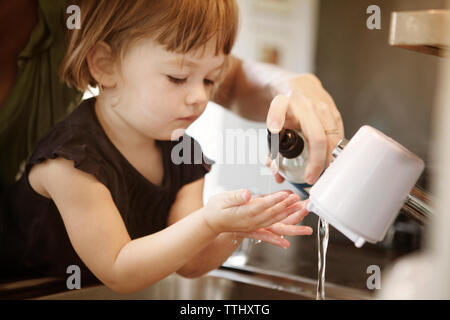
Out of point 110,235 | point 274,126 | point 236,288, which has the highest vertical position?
point 274,126

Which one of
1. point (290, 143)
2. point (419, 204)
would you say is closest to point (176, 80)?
point (290, 143)

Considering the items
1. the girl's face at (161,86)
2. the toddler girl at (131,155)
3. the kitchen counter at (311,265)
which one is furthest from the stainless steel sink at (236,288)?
the girl's face at (161,86)

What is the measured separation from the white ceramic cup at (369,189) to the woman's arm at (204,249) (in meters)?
0.17

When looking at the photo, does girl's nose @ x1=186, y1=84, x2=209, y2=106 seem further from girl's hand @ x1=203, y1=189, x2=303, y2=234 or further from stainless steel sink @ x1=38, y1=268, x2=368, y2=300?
stainless steel sink @ x1=38, y1=268, x2=368, y2=300

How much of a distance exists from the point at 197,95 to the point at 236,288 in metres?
0.27

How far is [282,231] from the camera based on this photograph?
1.35 feet

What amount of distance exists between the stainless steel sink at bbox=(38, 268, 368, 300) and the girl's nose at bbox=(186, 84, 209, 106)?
232mm

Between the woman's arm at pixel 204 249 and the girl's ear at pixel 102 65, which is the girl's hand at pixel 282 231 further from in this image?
the girl's ear at pixel 102 65

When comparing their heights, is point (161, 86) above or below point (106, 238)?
above

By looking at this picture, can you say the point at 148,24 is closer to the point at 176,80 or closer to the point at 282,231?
the point at 176,80

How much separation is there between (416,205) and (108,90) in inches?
11.8

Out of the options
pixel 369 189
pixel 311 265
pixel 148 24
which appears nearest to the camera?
pixel 369 189

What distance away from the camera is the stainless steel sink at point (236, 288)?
0.54 metres

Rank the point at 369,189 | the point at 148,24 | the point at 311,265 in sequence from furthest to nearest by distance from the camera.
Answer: the point at 311,265 → the point at 148,24 → the point at 369,189
